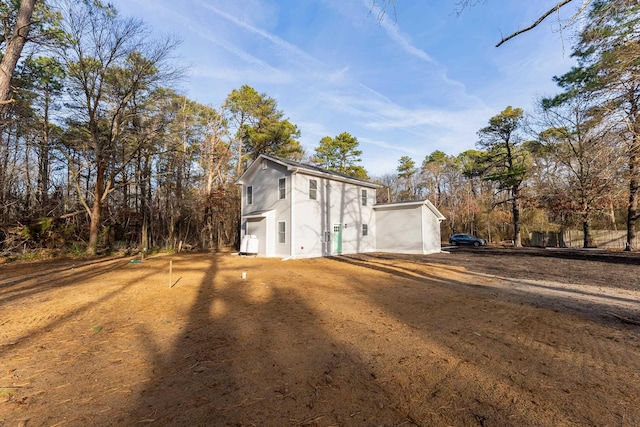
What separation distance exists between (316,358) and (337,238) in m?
14.3

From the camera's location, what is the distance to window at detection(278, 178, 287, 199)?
15711 mm

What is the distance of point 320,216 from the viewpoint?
54.3ft

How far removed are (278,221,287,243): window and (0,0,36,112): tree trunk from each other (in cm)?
1102

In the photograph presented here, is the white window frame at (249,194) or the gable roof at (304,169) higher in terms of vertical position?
the gable roof at (304,169)

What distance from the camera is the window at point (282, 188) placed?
15.7 m

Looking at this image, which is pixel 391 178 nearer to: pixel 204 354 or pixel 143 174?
pixel 143 174

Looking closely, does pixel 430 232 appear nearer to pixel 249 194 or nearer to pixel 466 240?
pixel 466 240

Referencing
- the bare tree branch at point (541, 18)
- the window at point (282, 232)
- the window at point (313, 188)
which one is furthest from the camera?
the window at point (313, 188)

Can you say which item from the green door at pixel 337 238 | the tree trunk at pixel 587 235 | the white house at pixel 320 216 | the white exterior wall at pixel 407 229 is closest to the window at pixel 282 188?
the white house at pixel 320 216

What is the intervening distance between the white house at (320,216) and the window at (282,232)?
56 mm

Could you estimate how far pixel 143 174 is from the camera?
821 inches

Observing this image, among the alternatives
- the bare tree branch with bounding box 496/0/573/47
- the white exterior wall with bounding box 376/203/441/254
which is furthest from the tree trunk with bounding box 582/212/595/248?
the bare tree branch with bounding box 496/0/573/47

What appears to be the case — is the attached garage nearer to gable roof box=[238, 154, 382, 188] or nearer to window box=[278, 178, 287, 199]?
gable roof box=[238, 154, 382, 188]

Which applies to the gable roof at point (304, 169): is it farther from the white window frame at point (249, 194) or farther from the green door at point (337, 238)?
the green door at point (337, 238)
